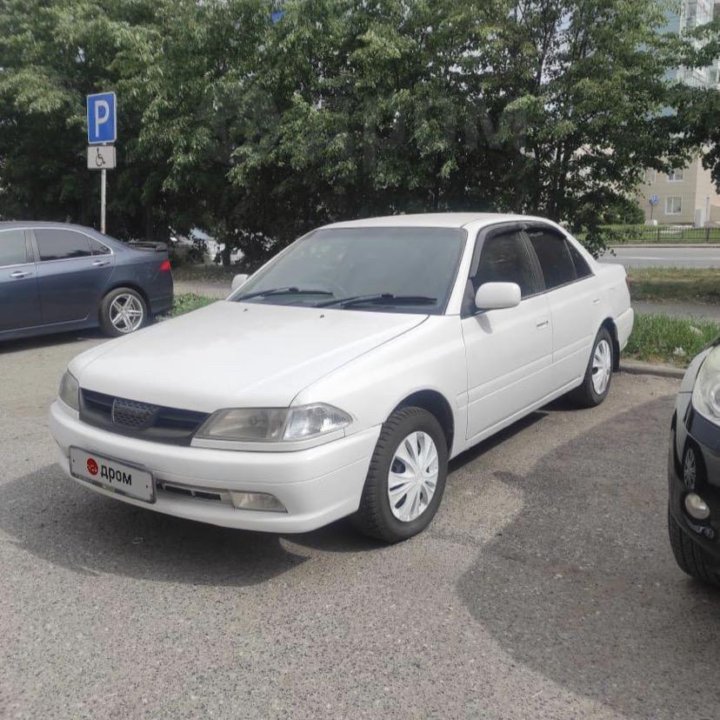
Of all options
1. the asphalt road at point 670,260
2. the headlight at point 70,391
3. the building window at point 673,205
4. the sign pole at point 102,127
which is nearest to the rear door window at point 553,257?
the headlight at point 70,391

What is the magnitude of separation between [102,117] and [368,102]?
436 cm

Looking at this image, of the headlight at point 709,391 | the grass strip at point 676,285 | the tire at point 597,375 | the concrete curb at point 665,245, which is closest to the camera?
the headlight at point 709,391

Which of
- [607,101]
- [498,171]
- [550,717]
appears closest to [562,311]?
[550,717]

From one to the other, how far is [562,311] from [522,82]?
8065 millimetres

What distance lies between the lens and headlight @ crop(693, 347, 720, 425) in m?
2.99

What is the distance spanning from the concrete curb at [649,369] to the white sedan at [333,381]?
7.34 ft

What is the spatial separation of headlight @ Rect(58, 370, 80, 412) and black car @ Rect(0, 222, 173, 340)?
16.3 ft

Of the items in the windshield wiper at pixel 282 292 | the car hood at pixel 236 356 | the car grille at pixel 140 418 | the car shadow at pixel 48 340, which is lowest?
the car shadow at pixel 48 340

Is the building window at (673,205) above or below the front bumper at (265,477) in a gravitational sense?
above

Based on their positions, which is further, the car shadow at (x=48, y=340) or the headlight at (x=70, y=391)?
the car shadow at (x=48, y=340)

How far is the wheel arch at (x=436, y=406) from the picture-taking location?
12.9 ft

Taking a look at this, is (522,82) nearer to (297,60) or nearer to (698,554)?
(297,60)

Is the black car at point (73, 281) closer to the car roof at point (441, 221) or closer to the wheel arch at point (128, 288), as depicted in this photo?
the wheel arch at point (128, 288)

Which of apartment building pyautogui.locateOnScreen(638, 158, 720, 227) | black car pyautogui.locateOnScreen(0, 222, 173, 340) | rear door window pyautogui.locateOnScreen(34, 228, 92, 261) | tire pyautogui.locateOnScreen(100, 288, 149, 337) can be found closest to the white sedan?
black car pyautogui.locateOnScreen(0, 222, 173, 340)
